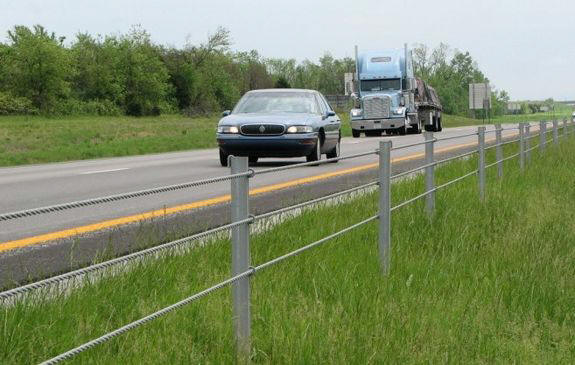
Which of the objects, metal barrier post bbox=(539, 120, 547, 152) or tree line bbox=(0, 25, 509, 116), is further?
tree line bbox=(0, 25, 509, 116)

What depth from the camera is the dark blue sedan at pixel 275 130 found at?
48.9 feet

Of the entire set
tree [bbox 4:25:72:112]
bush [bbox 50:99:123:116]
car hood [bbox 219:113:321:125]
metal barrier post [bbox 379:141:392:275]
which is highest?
tree [bbox 4:25:72:112]

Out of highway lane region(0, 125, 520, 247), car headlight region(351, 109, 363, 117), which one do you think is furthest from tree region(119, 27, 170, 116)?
highway lane region(0, 125, 520, 247)

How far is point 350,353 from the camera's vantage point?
362cm

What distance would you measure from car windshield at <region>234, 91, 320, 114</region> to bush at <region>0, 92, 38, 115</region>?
67.8 m

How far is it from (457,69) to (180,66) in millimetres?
83776

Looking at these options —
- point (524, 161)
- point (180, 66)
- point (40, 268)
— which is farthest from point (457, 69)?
point (40, 268)

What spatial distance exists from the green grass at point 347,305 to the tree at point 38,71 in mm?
83408

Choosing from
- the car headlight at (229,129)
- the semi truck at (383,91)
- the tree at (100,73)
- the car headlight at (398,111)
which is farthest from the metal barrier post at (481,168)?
the tree at (100,73)

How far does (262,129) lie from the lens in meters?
14.9

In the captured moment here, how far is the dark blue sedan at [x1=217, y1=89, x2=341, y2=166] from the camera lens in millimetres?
14891

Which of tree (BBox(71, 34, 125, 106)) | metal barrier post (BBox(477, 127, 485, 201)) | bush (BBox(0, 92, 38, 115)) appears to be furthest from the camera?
tree (BBox(71, 34, 125, 106))

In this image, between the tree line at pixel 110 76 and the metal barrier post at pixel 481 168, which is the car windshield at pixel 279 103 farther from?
the tree line at pixel 110 76

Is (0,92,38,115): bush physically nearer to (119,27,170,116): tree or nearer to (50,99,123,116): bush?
(50,99,123,116): bush
